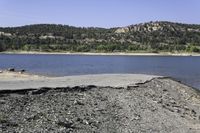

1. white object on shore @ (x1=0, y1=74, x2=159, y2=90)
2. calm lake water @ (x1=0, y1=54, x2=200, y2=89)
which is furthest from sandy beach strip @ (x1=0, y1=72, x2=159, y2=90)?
calm lake water @ (x1=0, y1=54, x2=200, y2=89)

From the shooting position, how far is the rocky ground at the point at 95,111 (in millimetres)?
17250

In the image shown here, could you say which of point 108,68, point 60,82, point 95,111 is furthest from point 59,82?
point 108,68

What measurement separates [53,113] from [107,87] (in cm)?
943

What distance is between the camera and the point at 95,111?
2070cm

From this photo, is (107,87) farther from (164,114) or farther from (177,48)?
(177,48)

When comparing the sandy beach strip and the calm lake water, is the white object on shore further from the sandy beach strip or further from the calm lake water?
the calm lake water

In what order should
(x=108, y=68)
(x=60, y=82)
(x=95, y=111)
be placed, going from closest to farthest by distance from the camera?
(x=95, y=111) < (x=60, y=82) < (x=108, y=68)

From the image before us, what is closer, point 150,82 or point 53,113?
point 53,113

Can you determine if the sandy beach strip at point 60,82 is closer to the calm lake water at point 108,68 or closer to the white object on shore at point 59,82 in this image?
the white object on shore at point 59,82

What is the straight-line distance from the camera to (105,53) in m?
197

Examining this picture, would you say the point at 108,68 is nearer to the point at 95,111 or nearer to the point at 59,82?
the point at 59,82

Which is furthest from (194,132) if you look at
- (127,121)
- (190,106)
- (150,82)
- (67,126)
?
(150,82)

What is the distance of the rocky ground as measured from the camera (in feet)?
56.6

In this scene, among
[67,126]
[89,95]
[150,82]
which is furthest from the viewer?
[150,82]
